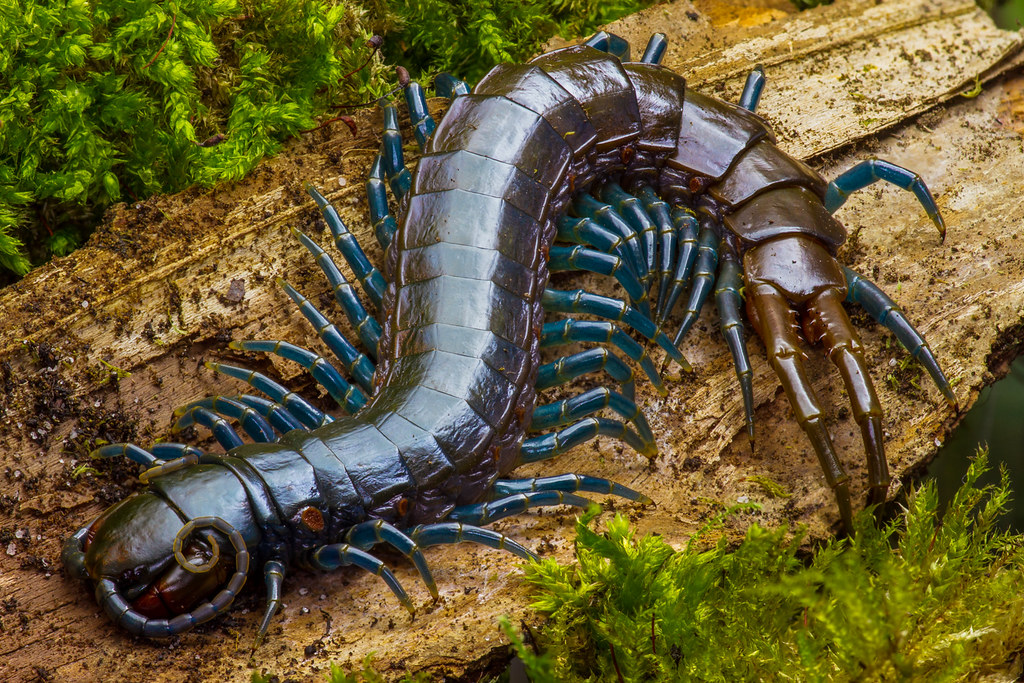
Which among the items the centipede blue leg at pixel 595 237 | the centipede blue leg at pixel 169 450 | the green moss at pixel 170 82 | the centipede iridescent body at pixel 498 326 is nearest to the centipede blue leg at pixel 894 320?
the centipede iridescent body at pixel 498 326

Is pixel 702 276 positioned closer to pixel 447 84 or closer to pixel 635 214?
pixel 635 214

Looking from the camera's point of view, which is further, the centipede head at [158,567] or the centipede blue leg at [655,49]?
A: the centipede blue leg at [655,49]

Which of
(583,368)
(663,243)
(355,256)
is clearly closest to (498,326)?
(583,368)

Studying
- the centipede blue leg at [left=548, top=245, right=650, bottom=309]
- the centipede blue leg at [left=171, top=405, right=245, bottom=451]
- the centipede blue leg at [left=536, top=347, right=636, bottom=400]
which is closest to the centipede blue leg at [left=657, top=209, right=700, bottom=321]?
the centipede blue leg at [left=548, top=245, right=650, bottom=309]

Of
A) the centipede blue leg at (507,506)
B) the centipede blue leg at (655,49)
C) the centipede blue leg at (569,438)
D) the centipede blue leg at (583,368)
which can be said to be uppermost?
the centipede blue leg at (655,49)

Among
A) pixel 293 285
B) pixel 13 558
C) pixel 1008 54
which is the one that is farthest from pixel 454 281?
pixel 1008 54

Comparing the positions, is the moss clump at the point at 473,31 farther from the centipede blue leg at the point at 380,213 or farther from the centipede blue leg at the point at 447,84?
the centipede blue leg at the point at 380,213
